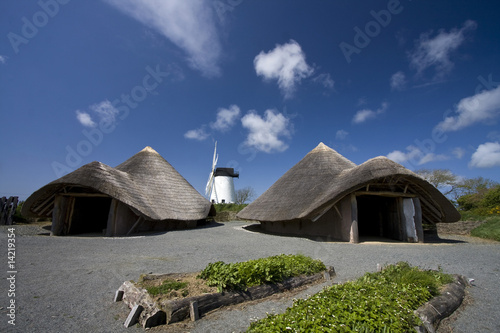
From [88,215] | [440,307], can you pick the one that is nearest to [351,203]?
[440,307]

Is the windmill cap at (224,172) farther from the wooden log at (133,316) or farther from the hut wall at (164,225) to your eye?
the wooden log at (133,316)

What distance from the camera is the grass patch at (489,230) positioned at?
13.2 meters

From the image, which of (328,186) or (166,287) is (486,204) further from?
(166,287)

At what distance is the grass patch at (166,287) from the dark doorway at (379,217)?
11.9 metres

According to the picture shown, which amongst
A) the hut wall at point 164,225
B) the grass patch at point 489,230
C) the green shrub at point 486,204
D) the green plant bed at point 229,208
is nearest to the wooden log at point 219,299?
the hut wall at point 164,225

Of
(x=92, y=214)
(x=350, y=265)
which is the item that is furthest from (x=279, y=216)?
(x=92, y=214)

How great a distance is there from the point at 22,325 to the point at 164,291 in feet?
5.60

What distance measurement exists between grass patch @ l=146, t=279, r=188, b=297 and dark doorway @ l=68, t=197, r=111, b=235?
1260 centimetres

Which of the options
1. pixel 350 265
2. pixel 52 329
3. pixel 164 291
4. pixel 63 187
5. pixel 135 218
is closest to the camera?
pixel 52 329

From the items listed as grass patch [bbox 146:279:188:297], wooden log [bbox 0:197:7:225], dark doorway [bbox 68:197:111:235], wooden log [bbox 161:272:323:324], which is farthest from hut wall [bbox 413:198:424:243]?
wooden log [bbox 0:197:7:225]

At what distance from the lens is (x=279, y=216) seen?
13.1 meters

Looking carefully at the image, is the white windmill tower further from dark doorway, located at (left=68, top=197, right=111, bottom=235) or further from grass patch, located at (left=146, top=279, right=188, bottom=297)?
grass patch, located at (left=146, top=279, right=188, bottom=297)

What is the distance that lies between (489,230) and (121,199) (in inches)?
820

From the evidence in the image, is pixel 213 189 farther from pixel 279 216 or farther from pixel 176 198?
pixel 279 216
